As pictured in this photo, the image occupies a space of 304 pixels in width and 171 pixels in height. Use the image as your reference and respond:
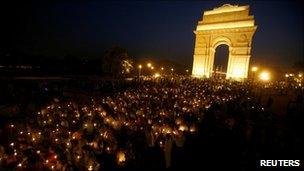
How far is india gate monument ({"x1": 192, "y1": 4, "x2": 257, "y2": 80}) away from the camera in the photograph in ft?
118

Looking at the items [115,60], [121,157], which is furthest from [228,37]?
[121,157]

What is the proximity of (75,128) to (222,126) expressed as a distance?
5.82 meters

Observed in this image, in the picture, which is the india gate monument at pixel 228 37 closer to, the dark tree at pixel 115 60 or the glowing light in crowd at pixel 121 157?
the dark tree at pixel 115 60

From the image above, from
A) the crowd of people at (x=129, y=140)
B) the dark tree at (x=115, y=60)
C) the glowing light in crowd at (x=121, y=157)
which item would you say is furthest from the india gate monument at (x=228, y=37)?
the glowing light in crowd at (x=121, y=157)

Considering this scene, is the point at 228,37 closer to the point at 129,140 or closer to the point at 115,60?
the point at 115,60

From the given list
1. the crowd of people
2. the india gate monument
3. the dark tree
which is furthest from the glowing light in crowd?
the dark tree

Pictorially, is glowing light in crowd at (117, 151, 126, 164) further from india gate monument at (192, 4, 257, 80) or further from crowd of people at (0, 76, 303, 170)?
india gate monument at (192, 4, 257, 80)

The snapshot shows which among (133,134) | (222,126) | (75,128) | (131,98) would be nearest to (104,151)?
(133,134)

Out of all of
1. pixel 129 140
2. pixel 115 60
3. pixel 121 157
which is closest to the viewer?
pixel 121 157

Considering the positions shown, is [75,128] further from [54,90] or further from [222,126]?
[54,90]

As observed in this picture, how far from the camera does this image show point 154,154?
7.59 meters

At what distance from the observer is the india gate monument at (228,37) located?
3584cm

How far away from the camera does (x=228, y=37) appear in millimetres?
37719

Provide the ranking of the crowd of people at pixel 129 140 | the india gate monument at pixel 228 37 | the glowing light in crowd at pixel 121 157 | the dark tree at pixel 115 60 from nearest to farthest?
the crowd of people at pixel 129 140, the glowing light in crowd at pixel 121 157, the india gate monument at pixel 228 37, the dark tree at pixel 115 60
